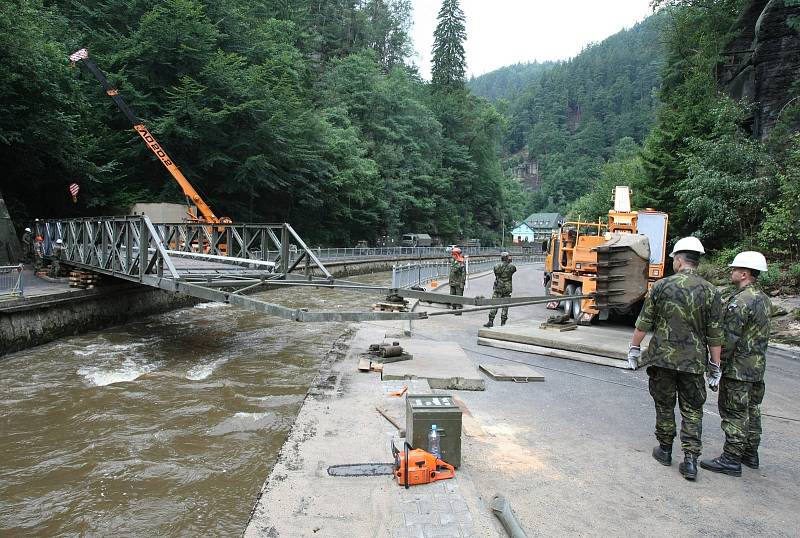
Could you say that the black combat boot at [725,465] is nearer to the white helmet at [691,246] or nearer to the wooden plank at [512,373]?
the white helmet at [691,246]

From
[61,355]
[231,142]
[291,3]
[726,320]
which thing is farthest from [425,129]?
[726,320]

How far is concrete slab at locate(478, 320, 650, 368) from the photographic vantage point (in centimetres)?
881

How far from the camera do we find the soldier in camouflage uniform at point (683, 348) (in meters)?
4.44

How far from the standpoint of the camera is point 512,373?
7629mm

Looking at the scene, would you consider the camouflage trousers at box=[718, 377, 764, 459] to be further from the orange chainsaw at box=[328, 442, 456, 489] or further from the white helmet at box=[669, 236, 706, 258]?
the orange chainsaw at box=[328, 442, 456, 489]

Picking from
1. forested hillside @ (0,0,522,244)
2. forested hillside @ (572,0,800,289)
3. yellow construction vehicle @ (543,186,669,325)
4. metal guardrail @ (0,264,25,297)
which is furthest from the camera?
forested hillside @ (0,0,522,244)

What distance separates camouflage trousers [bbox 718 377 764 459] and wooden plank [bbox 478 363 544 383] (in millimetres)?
3095

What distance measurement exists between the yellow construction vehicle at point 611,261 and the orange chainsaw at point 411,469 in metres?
5.98

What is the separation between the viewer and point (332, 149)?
40.1m


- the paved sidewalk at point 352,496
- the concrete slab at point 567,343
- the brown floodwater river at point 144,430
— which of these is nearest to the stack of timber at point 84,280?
the brown floodwater river at point 144,430

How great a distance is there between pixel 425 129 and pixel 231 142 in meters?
31.3

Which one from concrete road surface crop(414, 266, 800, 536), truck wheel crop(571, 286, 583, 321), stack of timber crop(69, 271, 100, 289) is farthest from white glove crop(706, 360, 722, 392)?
stack of timber crop(69, 271, 100, 289)

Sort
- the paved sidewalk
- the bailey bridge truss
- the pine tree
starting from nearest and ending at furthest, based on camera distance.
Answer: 1. the paved sidewalk
2. the bailey bridge truss
3. the pine tree

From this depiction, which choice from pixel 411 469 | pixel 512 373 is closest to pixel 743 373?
pixel 411 469
